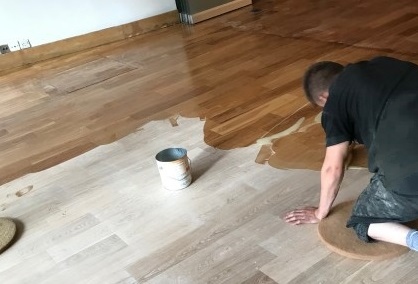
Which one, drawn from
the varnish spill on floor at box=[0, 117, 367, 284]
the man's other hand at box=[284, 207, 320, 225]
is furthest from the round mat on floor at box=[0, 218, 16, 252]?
the man's other hand at box=[284, 207, 320, 225]

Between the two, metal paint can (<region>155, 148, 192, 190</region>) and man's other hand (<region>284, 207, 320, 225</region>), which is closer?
man's other hand (<region>284, 207, 320, 225</region>)

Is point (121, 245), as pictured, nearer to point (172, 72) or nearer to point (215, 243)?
point (215, 243)

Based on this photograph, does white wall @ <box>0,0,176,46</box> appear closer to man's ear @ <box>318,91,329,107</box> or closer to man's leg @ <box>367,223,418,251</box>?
man's ear @ <box>318,91,329,107</box>

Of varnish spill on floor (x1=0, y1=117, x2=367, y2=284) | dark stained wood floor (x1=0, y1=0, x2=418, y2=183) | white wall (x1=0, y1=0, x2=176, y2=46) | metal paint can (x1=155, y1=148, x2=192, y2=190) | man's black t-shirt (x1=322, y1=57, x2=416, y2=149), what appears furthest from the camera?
white wall (x1=0, y1=0, x2=176, y2=46)

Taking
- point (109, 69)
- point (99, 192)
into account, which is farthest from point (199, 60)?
point (99, 192)

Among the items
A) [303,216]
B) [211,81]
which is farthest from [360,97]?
[211,81]

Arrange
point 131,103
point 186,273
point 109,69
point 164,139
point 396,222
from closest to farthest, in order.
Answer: point 396,222 < point 186,273 < point 164,139 < point 131,103 < point 109,69

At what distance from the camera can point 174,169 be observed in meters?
2.16

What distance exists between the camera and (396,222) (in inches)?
62.8

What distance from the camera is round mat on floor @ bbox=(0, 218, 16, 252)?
2.05m

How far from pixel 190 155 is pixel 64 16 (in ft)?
9.16

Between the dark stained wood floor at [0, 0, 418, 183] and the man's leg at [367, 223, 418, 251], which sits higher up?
the dark stained wood floor at [0, 0, 418, 183]

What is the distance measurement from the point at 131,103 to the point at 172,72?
0.60 metres

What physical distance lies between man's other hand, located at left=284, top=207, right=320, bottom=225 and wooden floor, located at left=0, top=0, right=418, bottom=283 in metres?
0.04
